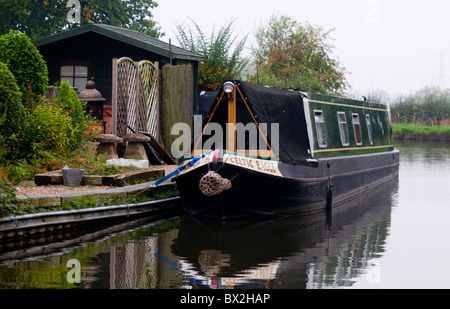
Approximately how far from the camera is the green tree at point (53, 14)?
3095cm

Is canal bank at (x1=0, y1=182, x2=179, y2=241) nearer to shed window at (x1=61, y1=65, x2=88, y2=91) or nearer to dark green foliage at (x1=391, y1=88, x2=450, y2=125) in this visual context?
shed window at (x1=61, y1=65, x2=88, y2=91)

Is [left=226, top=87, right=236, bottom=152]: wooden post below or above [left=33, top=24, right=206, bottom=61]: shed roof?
below

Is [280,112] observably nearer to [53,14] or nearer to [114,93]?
[114,93]

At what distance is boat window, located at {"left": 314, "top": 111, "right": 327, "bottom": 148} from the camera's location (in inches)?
571

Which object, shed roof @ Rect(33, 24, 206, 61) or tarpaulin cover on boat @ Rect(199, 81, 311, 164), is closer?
tarpaulin cover on boat @ Rect(199, 81, 311, 164)

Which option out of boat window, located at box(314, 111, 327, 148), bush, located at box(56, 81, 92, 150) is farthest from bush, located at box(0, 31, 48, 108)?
boat window, located at box(314, 111, 327, 148)

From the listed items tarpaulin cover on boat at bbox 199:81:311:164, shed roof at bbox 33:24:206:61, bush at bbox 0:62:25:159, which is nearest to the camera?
bush at bbox 0:62:25:159

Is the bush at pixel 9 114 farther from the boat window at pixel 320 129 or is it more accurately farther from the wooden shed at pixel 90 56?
the wooden shed at pixel 90 56

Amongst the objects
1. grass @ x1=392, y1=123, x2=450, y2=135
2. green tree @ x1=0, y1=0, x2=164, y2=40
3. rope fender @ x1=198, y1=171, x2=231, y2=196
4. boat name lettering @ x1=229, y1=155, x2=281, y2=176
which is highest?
green tree @ x1=0, y1=0, x2=164, y2=40

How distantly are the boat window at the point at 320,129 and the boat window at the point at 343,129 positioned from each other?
1292mm

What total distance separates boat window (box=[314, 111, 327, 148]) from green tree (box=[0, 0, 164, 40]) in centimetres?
1951

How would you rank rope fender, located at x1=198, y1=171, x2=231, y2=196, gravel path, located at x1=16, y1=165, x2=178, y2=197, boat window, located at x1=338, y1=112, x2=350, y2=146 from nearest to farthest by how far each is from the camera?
gravel path, located at x1=16, y1=165, x2=178, y2=197 → rope fender, located at x1=198, y1=171, x2=231, y2=196 → boat window, located at x1=338, y1=112, x2=350, y2=146
